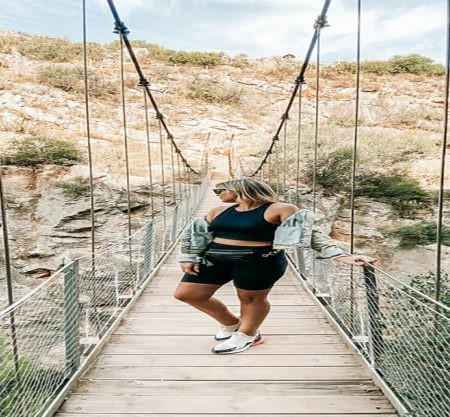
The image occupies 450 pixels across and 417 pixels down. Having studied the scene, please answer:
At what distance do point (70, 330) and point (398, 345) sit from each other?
1.26 metres

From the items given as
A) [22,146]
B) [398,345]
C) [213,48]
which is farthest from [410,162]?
[213,48]

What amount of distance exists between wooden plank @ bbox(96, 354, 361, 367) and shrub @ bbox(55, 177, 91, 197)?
7351 millimetres

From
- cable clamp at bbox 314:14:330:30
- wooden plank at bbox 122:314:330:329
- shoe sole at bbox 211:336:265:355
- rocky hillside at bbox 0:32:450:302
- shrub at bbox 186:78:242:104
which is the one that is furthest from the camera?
shrub at bbox 186:78:242:104

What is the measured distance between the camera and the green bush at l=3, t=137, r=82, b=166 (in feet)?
31.9

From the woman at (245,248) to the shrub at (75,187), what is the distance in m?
7.41

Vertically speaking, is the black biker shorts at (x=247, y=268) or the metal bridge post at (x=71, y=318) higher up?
the black biker shorts at (x=247, y=268)

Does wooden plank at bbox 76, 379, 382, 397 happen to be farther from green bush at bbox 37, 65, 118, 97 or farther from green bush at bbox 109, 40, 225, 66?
green bush at bbox 109, 40, 225, 66

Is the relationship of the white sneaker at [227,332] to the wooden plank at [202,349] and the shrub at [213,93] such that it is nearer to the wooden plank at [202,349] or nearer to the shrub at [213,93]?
the wooden plank at [202,349]

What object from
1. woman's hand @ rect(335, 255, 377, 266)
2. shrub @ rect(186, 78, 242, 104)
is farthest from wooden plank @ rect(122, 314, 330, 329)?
shrub @ rect(186, 78, 242, 104)

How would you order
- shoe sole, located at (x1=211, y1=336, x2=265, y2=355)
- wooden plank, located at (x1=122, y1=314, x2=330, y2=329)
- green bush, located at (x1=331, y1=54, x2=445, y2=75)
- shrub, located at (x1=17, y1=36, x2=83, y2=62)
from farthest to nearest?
1. green bush, located at (x1=331, y1=54, x2=445, y2=75)
2. shrub, located at (x1=17, y1=36, x2=83, y2=62)
3. wooden plank, located at (x1=122, y1=314, x2=330, y2=329)
4. shoe sole, located at (x1=211, y1=336, x2=265, y2=355)

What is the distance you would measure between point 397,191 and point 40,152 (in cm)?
739

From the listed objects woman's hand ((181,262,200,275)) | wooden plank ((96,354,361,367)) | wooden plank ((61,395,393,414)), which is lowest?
wooden plank ((96,354,361,367))

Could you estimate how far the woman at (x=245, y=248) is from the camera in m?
1.81

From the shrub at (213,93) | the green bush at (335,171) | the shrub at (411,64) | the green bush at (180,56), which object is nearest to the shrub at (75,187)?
the green bush at (335,171)
